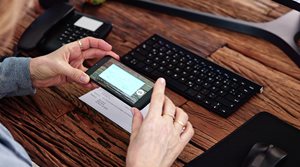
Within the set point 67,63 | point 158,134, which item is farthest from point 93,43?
point 158,134

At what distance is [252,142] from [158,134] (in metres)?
0.20

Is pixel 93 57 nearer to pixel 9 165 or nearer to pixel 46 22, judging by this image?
pixel 46 22

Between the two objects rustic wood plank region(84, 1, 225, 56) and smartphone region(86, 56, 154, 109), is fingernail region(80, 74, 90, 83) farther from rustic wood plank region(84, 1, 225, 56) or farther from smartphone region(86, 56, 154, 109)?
rustic wood plank region(84, 1, 225, 56)

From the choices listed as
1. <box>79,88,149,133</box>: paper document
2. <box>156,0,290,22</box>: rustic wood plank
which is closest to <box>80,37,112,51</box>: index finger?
<box>79,88,149,133</box>: paper document

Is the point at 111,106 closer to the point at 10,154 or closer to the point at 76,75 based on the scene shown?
the point at 76,75

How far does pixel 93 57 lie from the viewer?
1.11 metres

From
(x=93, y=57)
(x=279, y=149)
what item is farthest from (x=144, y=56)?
(x=279, y=149)

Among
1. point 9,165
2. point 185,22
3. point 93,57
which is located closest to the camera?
point 9,165

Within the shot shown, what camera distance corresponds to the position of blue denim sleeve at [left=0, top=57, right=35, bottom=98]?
3.34ft

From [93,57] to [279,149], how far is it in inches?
19.1

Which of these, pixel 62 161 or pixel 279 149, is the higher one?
pixel 279 149

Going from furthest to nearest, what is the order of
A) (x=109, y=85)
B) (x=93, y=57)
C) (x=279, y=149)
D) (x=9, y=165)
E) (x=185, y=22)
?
(x=185, y=22), (x=93, y=57), (x=109, y=85), (x=279, y=149), (x=9, y=165)

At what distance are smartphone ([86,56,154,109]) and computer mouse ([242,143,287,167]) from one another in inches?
9.0

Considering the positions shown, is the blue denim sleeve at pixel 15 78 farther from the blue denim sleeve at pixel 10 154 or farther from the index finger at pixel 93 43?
the blue denim sleeve at pixel 10 154
